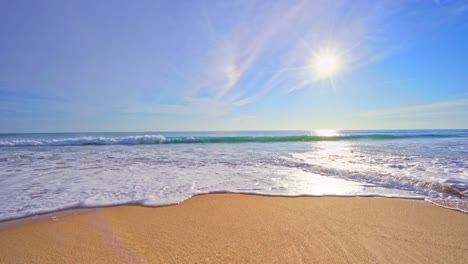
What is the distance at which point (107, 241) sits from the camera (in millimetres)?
2354

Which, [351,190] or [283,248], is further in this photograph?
[351,190]

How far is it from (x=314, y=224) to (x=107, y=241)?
2115 millimetres

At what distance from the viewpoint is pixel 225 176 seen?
18.1 feet

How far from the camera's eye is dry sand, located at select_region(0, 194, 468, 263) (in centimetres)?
205

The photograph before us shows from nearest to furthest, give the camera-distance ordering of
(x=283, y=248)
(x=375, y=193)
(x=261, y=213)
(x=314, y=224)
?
(x=283, y=248) → (x=314, y=224) → (x=261, y=213) → (x=375, y=193)

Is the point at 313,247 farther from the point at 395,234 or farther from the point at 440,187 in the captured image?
the point at 440,187

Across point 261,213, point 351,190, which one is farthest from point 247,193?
point 351,190

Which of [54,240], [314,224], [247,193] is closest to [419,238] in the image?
[314,224]

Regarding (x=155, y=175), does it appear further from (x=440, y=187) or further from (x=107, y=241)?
(x=440, y=187)

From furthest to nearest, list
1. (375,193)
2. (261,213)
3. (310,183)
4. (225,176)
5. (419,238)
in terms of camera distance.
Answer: (225,176) → (310,183) → (375,193) → (261,213) → (419,238)

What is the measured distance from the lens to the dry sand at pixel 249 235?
2051 mm

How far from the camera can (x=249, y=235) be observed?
2.41 metres

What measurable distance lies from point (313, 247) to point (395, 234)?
91cm

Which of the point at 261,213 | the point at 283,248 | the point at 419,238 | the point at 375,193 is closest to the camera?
the point at 283,248
